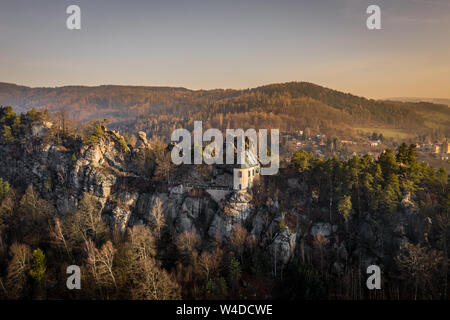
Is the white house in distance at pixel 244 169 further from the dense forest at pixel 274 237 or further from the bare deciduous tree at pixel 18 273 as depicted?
the bare deciduous tree at pixel 18 273

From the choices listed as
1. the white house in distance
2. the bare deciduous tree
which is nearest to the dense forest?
the bare deciduous tree

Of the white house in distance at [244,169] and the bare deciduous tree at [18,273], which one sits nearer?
the bare deciduous tree at [18,273]

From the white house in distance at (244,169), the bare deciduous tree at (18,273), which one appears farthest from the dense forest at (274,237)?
the white house in distance at (244,169)

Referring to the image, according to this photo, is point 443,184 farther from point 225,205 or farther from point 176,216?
point 176,216

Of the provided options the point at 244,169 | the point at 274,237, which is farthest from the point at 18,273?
the point at 274,237

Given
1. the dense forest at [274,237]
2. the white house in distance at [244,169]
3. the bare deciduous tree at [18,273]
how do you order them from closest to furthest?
the dense forest at [274,237]
the bare deciduous tree at [18,273]
the white house in distance at [244,169]

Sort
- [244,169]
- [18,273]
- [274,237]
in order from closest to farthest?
[18,273]
[274,237]
[244,169]

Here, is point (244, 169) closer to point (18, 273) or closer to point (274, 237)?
point (274, 237)

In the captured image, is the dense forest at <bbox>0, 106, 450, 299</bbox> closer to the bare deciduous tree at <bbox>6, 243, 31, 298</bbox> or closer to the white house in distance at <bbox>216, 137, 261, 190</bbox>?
the bare deciduous tree at <bbox>6, 243, 31, 298</bbox>
